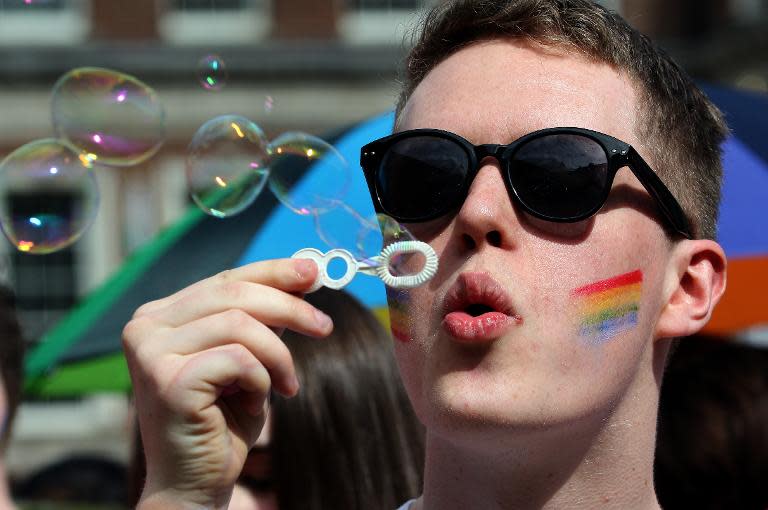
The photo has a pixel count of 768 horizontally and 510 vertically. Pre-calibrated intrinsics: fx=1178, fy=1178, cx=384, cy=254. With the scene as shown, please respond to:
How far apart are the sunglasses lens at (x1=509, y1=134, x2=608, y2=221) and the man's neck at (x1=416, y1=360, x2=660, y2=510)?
320 mm

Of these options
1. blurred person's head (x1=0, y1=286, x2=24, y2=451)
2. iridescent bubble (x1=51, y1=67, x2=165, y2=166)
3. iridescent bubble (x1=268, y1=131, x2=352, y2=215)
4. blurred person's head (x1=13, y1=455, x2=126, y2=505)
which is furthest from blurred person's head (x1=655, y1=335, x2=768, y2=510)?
blurred person's head (x1=13, y1=455, x2=126, y2=505)

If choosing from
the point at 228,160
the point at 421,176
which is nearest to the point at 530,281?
the point at 421,176

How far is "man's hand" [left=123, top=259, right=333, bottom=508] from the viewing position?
1641 millimetres

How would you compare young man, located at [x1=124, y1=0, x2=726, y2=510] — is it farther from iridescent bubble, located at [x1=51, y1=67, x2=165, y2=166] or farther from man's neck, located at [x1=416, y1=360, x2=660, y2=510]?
iridescent bubble, located at [x1=51, y1=67, x2=165, y2=166]

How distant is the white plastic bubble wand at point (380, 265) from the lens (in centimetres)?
174

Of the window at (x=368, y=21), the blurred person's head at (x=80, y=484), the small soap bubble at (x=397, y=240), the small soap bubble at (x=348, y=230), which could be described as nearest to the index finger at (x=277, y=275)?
the small soap bubble at (x=397, y=240)

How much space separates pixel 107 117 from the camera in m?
2.92

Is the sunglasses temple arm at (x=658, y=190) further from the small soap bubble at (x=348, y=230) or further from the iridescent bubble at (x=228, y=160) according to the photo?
the iridescent bubble at (x=228, y=160)

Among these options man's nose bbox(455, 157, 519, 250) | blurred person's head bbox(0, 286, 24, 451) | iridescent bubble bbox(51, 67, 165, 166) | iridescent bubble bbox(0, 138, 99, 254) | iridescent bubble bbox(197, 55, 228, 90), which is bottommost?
blurred person's head bbox(0, 286, 24, 451)

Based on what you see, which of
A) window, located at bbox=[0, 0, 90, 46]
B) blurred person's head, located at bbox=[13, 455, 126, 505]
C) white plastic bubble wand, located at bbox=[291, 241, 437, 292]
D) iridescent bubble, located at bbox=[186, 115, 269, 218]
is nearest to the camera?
white plastic bubble wand, located at bbox=[291, 241, 437, 292]

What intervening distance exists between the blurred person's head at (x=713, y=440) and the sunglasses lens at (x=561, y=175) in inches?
59.3

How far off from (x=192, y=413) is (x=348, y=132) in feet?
9.44

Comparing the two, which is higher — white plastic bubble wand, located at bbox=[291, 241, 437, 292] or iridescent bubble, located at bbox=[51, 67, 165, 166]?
white plastic bubble wand, located at bbox=[291, 241, 437, 292]

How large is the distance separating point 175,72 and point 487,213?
14.3 metres
